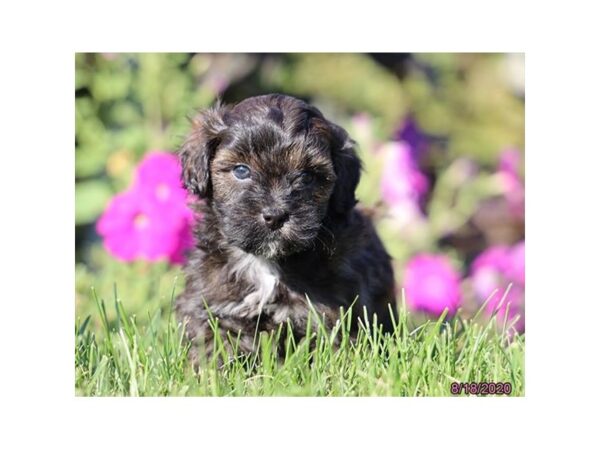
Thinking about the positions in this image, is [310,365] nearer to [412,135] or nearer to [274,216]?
[274,216]

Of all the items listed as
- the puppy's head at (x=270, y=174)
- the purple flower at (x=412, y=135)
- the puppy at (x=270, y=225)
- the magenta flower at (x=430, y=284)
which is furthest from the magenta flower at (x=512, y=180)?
the puppy's head at (x=270, y=174)

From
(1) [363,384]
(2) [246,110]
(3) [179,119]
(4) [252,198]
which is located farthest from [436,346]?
(3) [179,119]

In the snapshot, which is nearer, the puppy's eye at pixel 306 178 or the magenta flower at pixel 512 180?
the puppy's eye at pixel 306 178

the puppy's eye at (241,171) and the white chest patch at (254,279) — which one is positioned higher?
the puppy's eye at (241,171)

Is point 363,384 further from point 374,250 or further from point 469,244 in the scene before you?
point 469,244

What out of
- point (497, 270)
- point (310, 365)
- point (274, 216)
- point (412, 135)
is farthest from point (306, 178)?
point (497, 270)

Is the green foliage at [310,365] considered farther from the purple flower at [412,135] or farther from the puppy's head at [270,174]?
the purple flower at [412,135]
